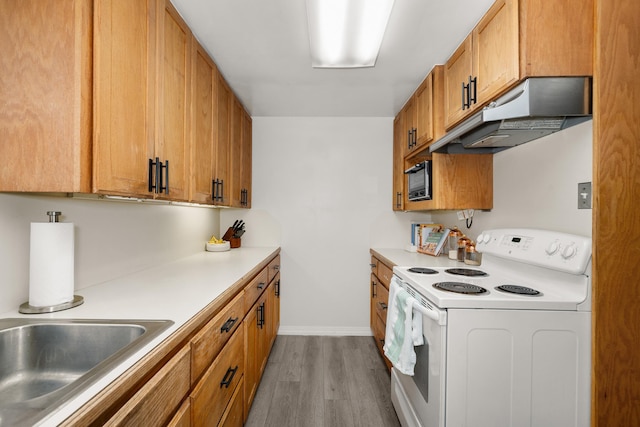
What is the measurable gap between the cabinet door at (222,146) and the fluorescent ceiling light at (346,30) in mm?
703

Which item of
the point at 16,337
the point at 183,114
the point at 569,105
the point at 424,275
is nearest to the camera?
the point at 16,337

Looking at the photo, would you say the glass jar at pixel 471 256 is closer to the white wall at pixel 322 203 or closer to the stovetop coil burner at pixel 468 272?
the stovetop coil burner at pixel 468 272

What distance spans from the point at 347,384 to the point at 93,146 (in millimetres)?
2128

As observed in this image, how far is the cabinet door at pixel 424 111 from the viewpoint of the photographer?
2174mm

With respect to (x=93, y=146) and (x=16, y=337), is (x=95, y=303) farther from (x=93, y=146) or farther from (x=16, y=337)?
(x=93, y=146)

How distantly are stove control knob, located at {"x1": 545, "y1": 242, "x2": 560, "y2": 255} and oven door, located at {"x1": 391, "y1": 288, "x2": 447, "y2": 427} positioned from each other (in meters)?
0.62

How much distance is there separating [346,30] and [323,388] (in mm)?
2277

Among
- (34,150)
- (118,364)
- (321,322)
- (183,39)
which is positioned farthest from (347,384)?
(183,39)

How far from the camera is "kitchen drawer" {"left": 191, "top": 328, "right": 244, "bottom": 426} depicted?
103 centimetres

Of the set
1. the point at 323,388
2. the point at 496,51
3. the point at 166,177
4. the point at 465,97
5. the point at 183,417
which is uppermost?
the point at 496,51

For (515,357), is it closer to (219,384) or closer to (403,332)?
(403,332)

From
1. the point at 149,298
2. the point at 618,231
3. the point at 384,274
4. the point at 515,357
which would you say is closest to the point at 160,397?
the point at 149,298

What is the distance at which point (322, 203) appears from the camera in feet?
10.6

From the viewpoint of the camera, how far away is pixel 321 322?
126 inches
